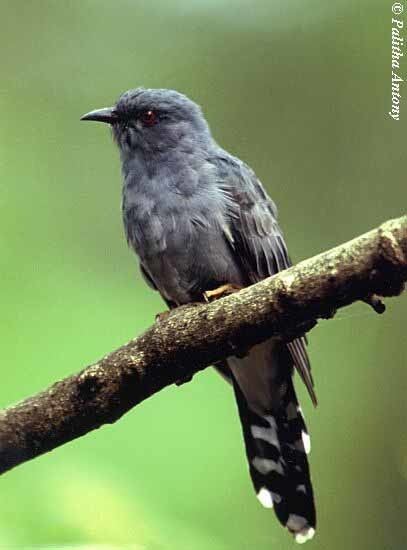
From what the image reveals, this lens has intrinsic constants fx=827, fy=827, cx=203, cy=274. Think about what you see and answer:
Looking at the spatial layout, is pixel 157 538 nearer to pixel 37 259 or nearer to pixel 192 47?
pixel 37 259

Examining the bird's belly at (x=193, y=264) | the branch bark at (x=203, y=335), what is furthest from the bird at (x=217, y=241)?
the branch bark at (x=203, y=335)

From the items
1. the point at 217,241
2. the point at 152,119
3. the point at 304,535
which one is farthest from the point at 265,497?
the point at 152,119

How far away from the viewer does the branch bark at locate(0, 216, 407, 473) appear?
2.11 metres

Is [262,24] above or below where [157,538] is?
above

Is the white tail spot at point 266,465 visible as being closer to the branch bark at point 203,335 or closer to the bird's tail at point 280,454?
the bird's tail at point 280,454

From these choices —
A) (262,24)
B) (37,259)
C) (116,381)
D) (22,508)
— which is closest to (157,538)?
(22,508)

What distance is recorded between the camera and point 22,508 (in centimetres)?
217

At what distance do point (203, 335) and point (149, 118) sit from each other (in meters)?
1.90

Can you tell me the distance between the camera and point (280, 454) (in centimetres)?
392

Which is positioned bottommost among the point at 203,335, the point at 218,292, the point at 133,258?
the point at 203,335

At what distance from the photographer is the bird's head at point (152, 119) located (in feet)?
13.2

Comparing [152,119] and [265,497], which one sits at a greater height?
[152,119]

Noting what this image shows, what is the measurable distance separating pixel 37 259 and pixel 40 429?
2.51 ft

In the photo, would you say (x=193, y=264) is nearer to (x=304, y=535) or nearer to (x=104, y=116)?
(x=104, y=116)
